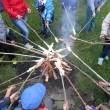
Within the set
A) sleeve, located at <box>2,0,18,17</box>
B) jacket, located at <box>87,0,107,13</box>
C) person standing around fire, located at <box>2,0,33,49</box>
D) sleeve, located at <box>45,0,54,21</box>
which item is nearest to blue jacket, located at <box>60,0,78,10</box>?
jacket, located at <box>87,0,107,13</box>

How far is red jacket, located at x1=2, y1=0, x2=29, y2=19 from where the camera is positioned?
6828mm

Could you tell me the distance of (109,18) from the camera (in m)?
6.24

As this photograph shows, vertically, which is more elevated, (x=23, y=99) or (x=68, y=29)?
(x=68, y=29)

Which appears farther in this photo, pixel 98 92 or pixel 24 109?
pixel 98 92

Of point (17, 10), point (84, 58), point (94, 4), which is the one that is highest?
point (17, 10)

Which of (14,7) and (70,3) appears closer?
(14,7)

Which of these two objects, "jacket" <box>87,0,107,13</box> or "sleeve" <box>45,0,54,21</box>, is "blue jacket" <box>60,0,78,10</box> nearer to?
"jacket" <box>87,0,107,13</box>

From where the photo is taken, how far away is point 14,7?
274 inches

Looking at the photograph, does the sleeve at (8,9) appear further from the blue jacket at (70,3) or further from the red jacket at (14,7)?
the blue jacket at (70,3)

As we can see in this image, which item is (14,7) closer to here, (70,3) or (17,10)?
(17,10)

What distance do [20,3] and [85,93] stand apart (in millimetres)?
3064

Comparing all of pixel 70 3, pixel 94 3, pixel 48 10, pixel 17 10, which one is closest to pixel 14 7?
pixel 17 10

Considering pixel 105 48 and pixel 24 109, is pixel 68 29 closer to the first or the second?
pixel 105 48

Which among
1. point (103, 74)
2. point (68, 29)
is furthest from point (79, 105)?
point (68, 29)
